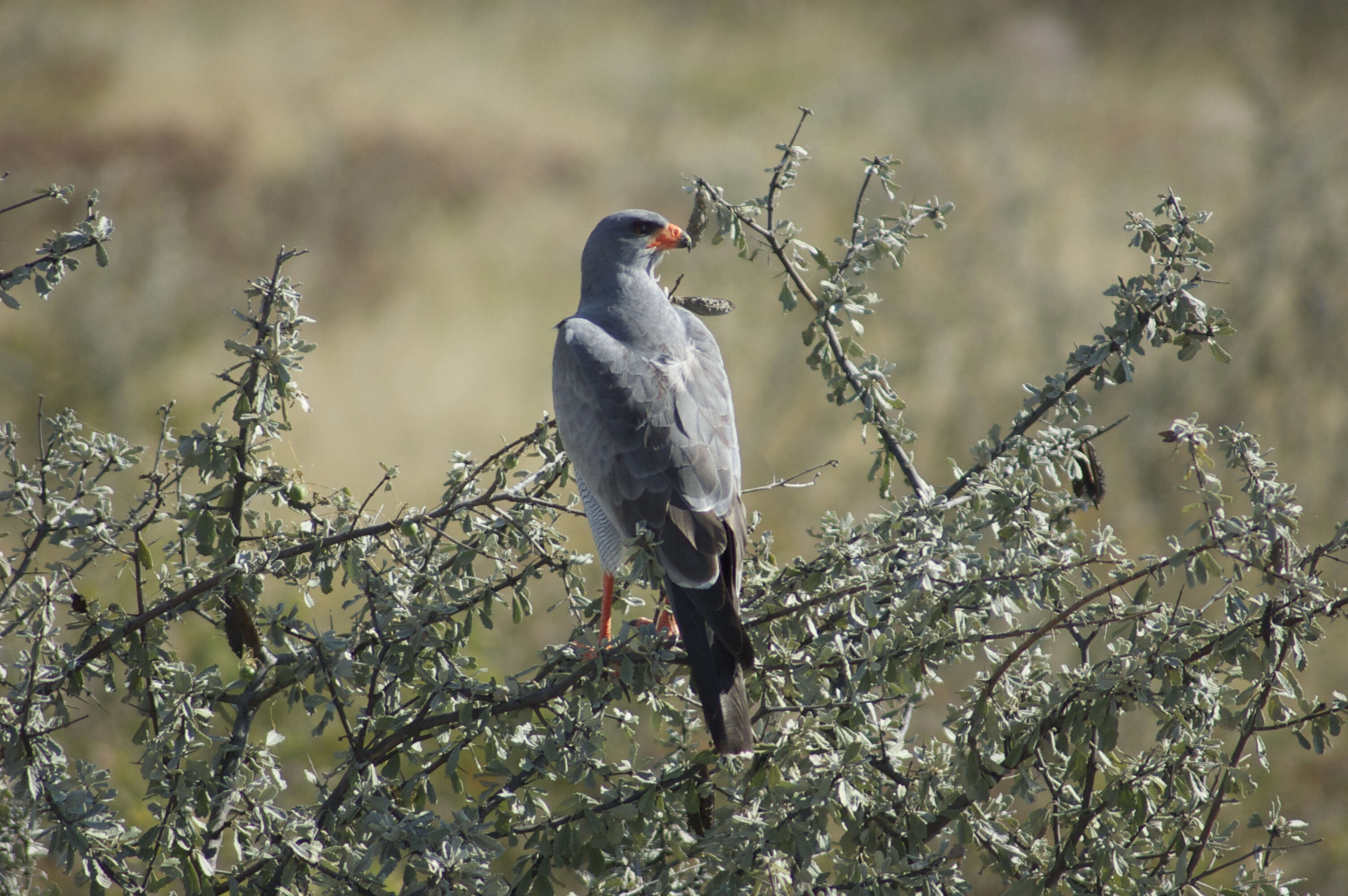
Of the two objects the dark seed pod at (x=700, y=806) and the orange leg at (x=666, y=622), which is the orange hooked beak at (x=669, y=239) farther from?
the dark seed pod at (x=700, y=806)

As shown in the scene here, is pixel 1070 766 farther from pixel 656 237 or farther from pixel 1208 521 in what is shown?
pixel 656 237

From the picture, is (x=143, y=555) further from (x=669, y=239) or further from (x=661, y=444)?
(x=669, y=239)

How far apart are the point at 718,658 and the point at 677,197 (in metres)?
10.3

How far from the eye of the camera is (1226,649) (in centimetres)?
165

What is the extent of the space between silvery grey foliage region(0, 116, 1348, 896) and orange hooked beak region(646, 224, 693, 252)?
867mm

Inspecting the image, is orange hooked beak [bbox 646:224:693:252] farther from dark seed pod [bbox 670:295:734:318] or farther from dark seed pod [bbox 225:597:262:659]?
dark seed pod [bbox 225:597:262:659]

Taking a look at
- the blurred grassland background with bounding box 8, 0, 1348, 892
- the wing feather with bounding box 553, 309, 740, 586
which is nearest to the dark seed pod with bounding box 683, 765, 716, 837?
the wing feather with bounding box 553, 309, 740, 586

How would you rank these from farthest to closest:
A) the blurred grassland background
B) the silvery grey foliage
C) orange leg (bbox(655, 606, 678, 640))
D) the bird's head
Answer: the blurred grassland background, the bird's head, orange leg (bbox(655, 606, 678, 640)), the silvery grey foliage

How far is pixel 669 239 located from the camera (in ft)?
10.7

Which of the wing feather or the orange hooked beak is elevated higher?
the orange hooked beak

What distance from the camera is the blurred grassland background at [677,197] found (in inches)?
303

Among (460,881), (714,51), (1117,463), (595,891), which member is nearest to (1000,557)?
(595,891)

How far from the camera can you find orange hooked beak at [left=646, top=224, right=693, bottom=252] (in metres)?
3.24

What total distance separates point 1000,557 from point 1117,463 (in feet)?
21.5
